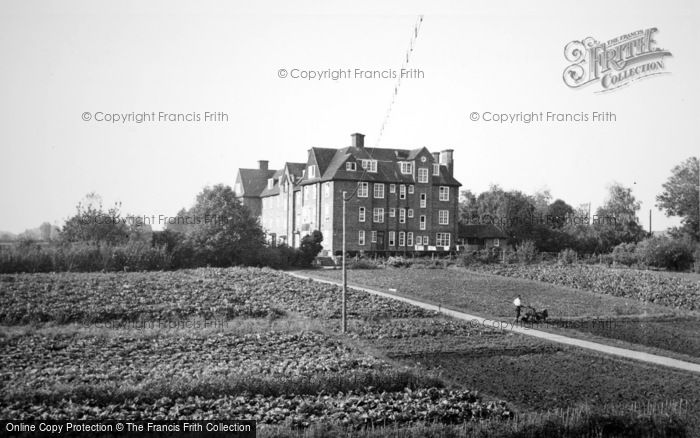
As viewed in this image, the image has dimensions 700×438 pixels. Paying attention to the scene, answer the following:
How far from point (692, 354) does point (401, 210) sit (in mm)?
41001

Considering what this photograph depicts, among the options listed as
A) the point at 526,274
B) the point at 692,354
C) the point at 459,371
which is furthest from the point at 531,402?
the point at 526,274

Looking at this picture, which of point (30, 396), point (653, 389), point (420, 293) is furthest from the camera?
point (420, 293)

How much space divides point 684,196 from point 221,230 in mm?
51427

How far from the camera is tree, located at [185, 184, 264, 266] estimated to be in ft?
151

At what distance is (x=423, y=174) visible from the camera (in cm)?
6188

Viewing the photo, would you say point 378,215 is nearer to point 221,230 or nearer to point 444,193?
point 444,193

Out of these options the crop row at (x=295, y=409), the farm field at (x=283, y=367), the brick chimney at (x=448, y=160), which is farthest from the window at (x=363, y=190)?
the crop row at (x=295, y=409)

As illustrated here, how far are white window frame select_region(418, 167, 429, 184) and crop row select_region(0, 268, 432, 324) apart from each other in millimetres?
29564

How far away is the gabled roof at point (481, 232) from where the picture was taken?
6850 centimetres

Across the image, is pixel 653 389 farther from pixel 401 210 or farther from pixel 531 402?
pixel 401 210

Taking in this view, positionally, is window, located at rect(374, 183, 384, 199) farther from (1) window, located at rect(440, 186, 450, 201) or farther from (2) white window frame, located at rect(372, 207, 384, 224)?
(1) window, located at rect(440, 186, 450, 201)

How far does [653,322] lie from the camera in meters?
27.0

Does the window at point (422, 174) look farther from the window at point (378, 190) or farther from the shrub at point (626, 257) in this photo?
the shrub at point (626, 257)

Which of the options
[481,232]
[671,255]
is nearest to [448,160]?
[481,232]
